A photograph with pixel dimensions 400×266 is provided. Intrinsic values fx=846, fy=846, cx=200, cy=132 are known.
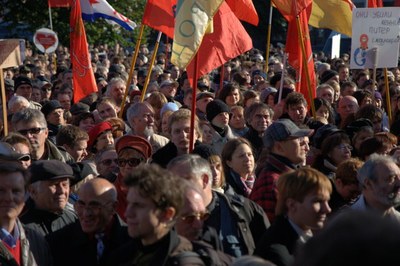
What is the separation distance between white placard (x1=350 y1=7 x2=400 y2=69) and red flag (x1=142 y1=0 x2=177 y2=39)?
102 inches

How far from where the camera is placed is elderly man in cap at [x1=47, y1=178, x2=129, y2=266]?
176 inches

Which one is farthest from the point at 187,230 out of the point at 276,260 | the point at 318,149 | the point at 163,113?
the point at 163,113

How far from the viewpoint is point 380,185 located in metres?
5.23

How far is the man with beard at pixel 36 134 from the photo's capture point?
6.75 meters

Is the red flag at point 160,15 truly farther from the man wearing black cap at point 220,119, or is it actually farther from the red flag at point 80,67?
the red flag at point 80,67

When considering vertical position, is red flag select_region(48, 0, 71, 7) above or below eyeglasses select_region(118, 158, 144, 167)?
below

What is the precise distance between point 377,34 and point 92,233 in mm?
7677

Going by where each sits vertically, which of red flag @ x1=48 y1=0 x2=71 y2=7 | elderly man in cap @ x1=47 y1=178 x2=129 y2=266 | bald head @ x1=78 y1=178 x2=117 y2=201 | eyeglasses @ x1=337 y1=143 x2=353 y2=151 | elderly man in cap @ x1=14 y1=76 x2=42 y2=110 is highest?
bald head @ x1=78 y1=178 x2=117 y2=201

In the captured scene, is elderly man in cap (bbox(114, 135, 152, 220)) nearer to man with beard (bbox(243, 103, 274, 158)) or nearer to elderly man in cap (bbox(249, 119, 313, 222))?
elderly man in cap (bbox(249, 119, 313, 222))

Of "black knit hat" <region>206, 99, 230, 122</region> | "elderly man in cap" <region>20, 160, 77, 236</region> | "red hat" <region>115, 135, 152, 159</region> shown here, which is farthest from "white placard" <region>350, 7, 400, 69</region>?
"elderly man in cap" <region>20, 160, 77, 236</region>

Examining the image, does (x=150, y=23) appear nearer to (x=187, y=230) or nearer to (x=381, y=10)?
(x=381, y=10)

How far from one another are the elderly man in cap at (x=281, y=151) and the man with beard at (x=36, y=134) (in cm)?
180

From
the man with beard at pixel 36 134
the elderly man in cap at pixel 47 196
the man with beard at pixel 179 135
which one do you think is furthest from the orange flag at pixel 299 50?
the elderly man in cap at pixel 47 196

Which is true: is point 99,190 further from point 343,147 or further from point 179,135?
point 343,147
